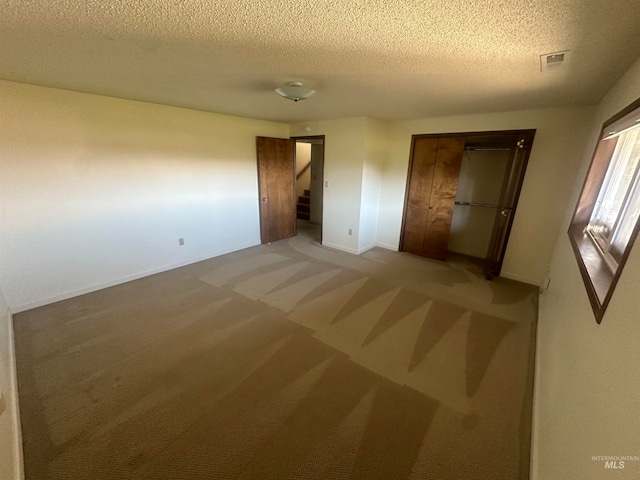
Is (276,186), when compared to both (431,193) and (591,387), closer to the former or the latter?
(431,193)

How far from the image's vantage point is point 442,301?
2.86 m

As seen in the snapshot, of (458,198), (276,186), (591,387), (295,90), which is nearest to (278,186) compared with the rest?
(276,186)

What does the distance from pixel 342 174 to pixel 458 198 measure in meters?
2.03

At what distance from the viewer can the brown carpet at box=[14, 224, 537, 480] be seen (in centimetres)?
134

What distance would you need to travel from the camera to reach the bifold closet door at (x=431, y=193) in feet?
12.3

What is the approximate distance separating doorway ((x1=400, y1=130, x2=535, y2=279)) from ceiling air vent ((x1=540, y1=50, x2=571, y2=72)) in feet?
5.79

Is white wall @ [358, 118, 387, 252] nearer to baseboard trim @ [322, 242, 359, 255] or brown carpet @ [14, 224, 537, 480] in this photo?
baseboard trim @ [322, 242, 359, 255]

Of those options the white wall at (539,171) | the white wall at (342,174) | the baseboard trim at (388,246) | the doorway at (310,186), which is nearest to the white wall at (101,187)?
the white wall at (342,174)

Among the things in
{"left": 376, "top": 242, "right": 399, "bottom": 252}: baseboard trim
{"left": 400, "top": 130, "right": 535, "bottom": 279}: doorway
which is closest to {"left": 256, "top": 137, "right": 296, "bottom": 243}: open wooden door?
{"left": 376, "top": 242, "right": 399, "bottom": 252}: baseboard trim

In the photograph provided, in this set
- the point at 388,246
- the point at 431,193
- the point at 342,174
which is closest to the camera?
the point at 431,193

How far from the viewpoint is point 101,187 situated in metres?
2.83

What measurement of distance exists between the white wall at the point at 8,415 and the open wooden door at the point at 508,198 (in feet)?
14.2

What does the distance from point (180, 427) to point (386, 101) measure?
10.8 feet

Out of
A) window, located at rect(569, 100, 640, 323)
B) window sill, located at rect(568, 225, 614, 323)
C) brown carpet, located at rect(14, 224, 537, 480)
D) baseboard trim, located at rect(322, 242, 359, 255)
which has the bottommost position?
brown carpet, located at rect(14, 224, 537, 480)
